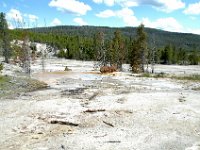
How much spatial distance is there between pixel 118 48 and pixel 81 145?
68.6 m

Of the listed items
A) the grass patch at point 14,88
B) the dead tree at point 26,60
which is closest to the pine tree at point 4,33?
the dead tree at point 26,60

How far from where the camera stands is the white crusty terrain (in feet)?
74.3

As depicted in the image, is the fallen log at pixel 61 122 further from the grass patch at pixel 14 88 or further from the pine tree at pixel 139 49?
the pine tree at pixel 139 49

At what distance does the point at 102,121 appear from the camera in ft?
90.9

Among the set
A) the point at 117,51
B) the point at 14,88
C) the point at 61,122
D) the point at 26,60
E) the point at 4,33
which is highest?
the point at 4,33

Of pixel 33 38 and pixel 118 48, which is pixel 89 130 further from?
pixel 33 38

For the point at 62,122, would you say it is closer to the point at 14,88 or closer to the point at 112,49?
the point at 14,88

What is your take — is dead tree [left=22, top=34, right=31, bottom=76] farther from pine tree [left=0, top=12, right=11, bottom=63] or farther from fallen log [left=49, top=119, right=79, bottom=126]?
fallen log [left=49, top=119, right=79, bottom=126]

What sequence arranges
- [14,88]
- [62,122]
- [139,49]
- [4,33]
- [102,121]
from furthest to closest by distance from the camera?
[4,33] < [139,49] < [14,88] < [102,121] < [62,122]

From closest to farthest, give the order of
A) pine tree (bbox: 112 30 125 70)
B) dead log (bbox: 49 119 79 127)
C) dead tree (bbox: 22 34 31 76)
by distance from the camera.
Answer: dead log (bbox: 49 119 79 127) < dead tree (bbox: 22 34 31 76) < pine tree (bbox: 112 30 125 70)

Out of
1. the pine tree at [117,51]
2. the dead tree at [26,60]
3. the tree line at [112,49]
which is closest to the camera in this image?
the dead tree at [26,60]

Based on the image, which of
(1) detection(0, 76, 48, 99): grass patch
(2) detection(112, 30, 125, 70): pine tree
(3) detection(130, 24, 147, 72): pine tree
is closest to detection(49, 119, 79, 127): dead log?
(1) detection(0, 76, 48, 99): grass patch

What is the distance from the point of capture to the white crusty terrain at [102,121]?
22656 millimetres

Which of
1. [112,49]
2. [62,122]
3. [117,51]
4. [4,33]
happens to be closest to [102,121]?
[62,122]
